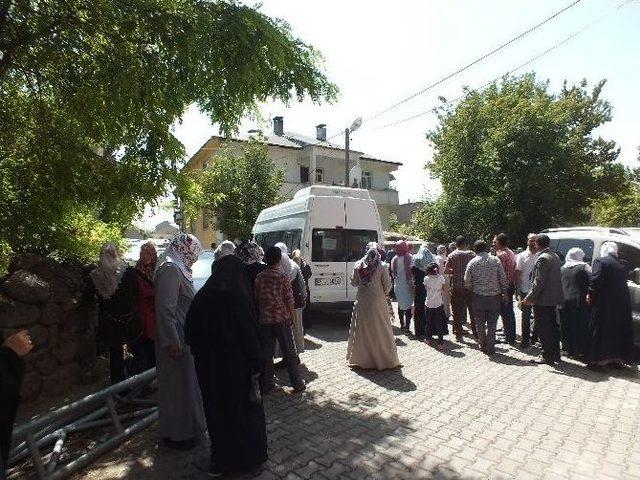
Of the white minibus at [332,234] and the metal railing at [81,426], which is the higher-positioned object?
the white minibus at [332,234]

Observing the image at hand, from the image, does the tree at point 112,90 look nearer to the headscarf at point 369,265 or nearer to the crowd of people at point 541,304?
the headscarf at point 369,265

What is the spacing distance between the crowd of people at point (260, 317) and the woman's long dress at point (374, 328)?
0.05 ft

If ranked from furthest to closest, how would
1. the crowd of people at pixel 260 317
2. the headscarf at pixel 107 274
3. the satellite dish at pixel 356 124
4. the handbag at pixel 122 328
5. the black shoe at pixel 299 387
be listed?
1. the satellite dish at pixel 356 124
2. the black shoe at pixel 299 387
3. the headscarf at pixel 107 274
4. the handbag at pixel 122 328
5. the crowd of people at pixel 260 317

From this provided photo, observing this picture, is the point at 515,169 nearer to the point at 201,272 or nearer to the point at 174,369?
the point at 201,272

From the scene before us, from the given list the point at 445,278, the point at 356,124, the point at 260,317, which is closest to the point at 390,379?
the point at 260,317

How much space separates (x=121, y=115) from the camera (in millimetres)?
5133

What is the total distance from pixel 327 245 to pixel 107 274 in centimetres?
536

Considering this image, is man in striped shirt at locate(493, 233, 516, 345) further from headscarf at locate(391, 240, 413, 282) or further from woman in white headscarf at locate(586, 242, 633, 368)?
woman in white headscarf at locate(586, 242, 633, 368)

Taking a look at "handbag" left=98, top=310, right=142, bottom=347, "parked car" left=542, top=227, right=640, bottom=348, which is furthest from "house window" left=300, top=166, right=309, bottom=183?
"handbag" left=98, top=310, right=142, bottom=347

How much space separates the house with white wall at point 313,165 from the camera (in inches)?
1255

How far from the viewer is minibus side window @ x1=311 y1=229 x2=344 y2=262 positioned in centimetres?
999

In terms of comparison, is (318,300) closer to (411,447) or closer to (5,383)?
(411,447)

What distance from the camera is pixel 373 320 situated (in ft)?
21.4

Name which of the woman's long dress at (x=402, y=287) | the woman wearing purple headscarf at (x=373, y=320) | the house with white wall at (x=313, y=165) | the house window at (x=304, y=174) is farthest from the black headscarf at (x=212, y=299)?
the house window at (x=304, y=174)
